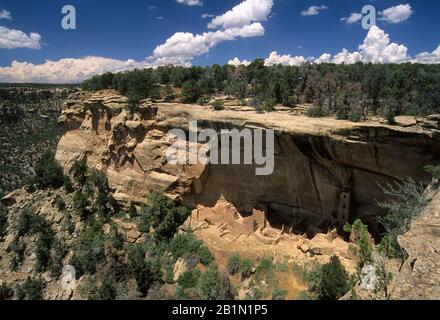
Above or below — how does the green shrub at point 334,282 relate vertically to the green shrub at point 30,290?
above

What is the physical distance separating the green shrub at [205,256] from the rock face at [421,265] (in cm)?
1224

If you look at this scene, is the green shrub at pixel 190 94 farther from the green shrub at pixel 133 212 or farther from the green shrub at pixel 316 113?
the green shrub at pixel 316 113

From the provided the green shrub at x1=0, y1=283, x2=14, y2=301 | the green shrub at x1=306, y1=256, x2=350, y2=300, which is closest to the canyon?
the green shrub at x1=0, y1=283, x2=14, y2=301

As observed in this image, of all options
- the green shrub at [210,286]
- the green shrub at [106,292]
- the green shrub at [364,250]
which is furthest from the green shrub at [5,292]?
the green shrub at [364,250]

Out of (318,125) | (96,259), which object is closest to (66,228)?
(96,259)

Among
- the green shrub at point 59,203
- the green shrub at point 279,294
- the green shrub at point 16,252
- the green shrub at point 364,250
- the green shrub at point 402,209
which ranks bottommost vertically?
the green shrub at point 16,252

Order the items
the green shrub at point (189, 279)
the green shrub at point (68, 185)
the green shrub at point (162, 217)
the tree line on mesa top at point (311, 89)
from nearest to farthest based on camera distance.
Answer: the green shrub at point (189, 279) → the tree line on mesa top at point (311, 89) → the green shrub at point (162, 217) → the green shrub at point (68, 185)

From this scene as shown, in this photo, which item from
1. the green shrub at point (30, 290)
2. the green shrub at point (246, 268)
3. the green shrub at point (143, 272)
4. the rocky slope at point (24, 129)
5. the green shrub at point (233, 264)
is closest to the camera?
the green shrub at point (246, 268)

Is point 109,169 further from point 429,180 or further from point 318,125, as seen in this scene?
point 429,180

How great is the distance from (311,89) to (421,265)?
19746 millimetres

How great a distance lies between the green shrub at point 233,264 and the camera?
19.0m

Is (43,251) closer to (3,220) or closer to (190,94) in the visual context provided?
(3,220)

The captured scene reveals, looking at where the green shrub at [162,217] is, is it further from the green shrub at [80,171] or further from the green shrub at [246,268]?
the green shrub at [80,171]

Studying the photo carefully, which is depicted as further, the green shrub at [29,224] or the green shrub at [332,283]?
the green shrub at [29,224]
